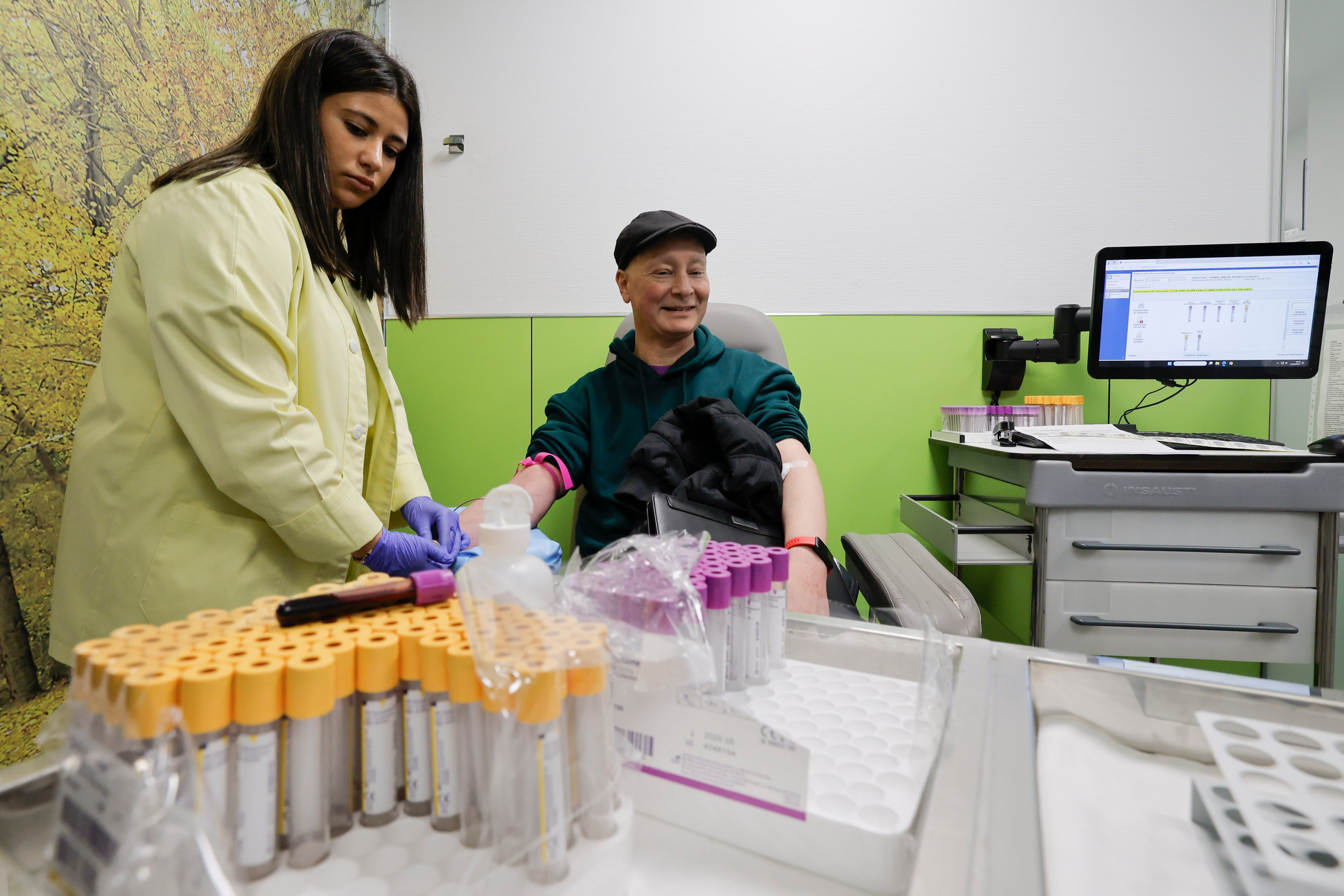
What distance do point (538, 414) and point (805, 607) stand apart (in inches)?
60.8

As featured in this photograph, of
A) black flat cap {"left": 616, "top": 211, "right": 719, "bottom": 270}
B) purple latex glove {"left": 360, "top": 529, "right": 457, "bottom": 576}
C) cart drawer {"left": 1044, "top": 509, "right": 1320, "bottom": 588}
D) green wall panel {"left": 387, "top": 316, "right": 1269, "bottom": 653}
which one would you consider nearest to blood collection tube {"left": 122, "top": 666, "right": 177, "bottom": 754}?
purple latex glove {"left": 360, "top": 529, "right": 457, "bottom": 576}

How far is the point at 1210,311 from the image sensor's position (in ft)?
5.25

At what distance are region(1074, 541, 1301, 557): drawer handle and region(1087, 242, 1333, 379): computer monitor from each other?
506 mm

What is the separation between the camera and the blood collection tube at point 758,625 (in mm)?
581

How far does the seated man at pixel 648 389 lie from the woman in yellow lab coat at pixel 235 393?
18.6 inches

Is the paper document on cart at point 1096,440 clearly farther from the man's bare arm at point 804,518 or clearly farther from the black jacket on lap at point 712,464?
the black jacket on lap at point 712,464

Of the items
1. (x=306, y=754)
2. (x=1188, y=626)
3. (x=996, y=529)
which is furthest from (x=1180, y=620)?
(x=306, y=754)

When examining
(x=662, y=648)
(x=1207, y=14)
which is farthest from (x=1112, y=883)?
(x=1207, y=14)

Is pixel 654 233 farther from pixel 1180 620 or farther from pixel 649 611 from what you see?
pixel 1180 620

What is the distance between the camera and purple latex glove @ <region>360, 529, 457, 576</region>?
108 centimetres

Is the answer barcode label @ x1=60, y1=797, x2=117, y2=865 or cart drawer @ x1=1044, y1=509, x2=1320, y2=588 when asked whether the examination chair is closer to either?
cart drawer @ x1=1044, y1=509, x2=1320, y2=588

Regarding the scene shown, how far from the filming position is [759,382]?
161 centimetres

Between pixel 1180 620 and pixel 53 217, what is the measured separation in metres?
2.34

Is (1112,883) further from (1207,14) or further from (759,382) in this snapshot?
(1207,14)
